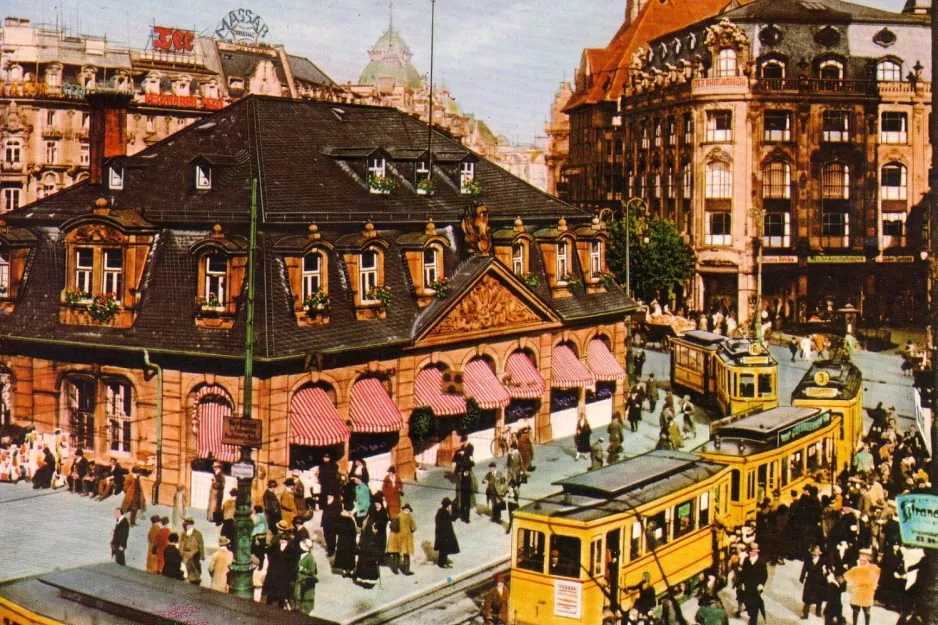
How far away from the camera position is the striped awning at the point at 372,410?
36.0 m

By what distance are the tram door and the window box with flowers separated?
18.6m

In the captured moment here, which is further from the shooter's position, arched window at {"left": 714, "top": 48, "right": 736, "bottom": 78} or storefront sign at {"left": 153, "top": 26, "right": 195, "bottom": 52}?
arched window at {"left": 714, "top": 48, "right": 736, "bottom": 78}

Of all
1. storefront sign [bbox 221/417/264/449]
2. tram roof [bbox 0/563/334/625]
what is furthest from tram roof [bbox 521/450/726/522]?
tram roof [bbox 0/563/334/625]

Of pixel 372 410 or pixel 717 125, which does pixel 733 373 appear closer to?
pixel 372 410

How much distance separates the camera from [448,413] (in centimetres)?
3928

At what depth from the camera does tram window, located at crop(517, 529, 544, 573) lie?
2428 centimetres

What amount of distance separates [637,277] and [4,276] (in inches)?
1774

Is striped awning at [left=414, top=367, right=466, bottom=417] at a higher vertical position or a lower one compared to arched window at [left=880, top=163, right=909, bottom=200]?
lower

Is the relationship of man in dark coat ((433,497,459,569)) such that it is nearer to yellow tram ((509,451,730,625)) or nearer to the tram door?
yellow tram ((509,451,730,625))

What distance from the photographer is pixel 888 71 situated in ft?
249

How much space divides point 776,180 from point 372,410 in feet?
162

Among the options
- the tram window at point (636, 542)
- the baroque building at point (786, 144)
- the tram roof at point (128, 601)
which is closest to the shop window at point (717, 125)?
the baroque building at point (786, 144)

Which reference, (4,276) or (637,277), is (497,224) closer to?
(4,276)

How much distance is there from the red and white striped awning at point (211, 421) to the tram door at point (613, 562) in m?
12.7
